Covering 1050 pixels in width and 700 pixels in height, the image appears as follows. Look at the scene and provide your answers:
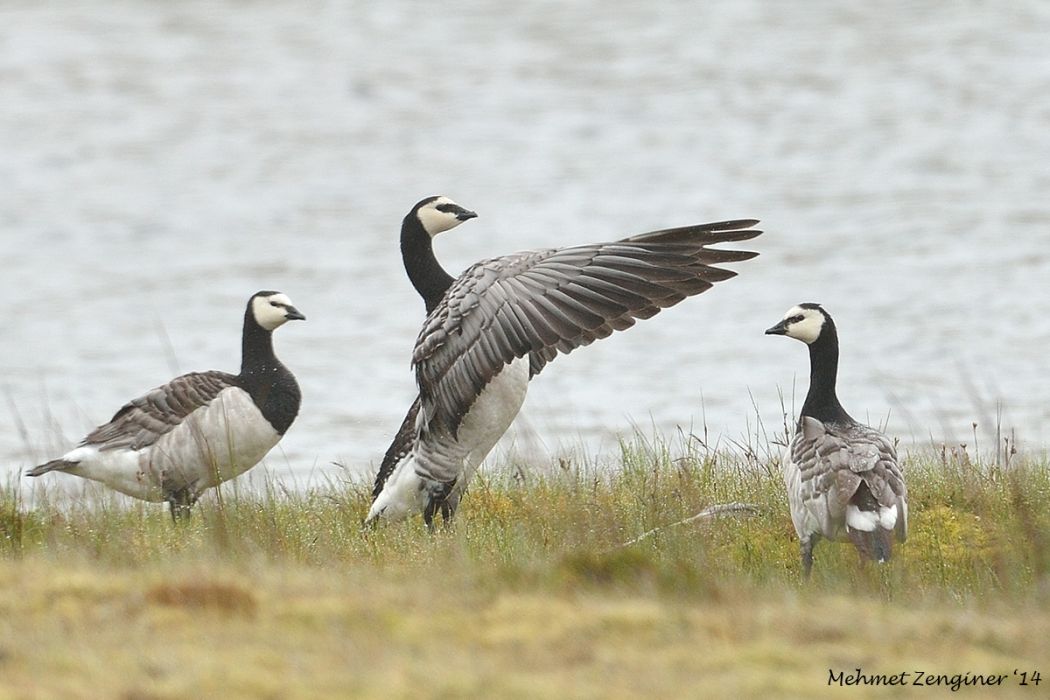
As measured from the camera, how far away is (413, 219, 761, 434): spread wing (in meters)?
8.27

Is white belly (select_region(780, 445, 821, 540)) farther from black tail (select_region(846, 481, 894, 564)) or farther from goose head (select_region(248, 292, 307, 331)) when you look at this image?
goose head (select_region(248, 292, 307, 331))

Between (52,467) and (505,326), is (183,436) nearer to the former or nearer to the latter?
(52,467)

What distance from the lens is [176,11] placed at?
60.8 metres

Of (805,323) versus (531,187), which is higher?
(531,187)

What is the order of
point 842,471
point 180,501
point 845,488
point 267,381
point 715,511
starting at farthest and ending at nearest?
1. point 267,381
2. point 180,501
3. point 715,511
4. point 842,471
5. point 845,488

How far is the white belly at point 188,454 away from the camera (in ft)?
35.0

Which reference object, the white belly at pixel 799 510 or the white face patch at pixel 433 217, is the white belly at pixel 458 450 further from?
the white belly at pixel 799 510

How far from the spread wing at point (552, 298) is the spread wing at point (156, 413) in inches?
88.7

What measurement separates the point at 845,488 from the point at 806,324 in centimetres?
215

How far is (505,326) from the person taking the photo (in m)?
8.75

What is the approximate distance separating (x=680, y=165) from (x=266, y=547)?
3589 centimetres

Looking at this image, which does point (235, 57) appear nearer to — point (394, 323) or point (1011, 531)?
point (394, 323)

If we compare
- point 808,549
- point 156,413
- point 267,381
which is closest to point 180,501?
point 156,413

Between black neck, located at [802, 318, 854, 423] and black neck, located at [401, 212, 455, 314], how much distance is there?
2.53 m
